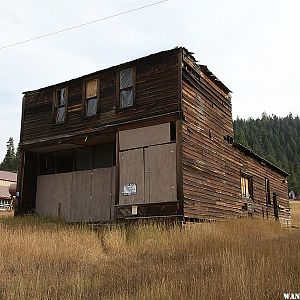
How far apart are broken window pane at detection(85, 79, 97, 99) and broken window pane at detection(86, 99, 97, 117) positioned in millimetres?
277

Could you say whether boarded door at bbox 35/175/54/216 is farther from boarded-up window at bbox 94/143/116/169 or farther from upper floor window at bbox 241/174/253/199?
upper floor window at bbox 241/174/253/199

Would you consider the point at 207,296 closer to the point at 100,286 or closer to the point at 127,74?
the point at 100,286

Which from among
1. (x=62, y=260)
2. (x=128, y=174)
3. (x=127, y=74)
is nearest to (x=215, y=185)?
(x=128, y=174)

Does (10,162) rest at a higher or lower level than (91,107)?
higher

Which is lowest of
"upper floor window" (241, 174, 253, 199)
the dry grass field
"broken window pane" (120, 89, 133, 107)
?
the dry grass field

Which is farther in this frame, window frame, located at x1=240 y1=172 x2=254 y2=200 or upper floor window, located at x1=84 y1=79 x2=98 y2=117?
window frame, located at x1=240 y1=172 x2=254 y2=200

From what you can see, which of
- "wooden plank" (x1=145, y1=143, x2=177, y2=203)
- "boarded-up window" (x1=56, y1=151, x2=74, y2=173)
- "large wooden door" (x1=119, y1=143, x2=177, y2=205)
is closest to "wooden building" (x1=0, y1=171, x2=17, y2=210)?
"boarded-up window" (x1=56, y1=151, x2=74, y2=173)

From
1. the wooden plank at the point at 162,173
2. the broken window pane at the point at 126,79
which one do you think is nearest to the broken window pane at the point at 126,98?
the broken window pane at the point at 126,79

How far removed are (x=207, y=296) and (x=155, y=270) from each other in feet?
8.44

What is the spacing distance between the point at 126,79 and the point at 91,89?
2.35 metres

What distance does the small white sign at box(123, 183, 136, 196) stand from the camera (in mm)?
16970

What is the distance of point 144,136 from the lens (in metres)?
17.3

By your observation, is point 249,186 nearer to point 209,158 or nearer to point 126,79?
point 209,158

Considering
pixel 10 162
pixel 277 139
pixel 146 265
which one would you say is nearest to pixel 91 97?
pixel 146 265
